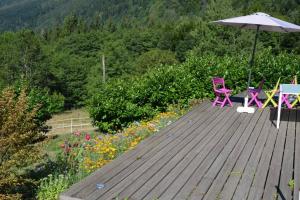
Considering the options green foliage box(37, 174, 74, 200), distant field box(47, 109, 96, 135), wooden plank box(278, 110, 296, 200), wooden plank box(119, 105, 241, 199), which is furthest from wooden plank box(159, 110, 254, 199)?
distant field box(47, 109, 96, 135)

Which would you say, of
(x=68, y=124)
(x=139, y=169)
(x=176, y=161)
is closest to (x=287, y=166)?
(x=176, y=161)

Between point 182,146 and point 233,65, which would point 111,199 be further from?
point 233,65

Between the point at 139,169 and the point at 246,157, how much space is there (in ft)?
5.21

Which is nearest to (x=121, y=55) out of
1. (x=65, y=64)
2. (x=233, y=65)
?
(x=65, y=64)

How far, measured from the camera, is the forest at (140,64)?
11.1 meters

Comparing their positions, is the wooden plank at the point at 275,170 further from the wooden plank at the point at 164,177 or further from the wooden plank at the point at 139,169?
Answer: the wooden plank at the point at 139,169

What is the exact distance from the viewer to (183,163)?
515 centimetres

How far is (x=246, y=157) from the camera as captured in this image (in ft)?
17.7

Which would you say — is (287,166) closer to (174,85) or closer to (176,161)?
(176,161)

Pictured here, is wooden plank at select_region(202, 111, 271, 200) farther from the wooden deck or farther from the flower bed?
the flower bed

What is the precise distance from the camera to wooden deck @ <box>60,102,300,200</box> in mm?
4207

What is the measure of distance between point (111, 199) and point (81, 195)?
1.13 ft

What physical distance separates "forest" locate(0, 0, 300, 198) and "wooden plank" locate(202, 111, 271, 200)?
301cm

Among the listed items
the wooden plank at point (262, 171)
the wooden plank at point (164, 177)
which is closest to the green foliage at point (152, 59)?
the wooden plank at point (262, 171)
